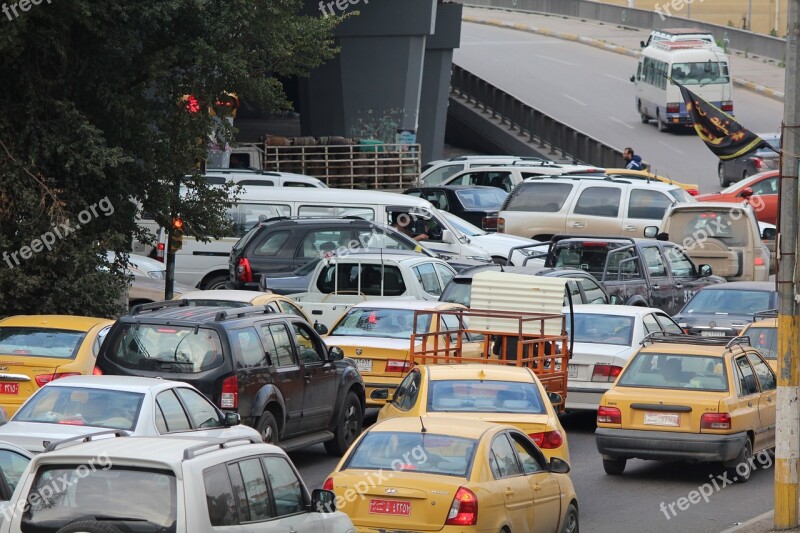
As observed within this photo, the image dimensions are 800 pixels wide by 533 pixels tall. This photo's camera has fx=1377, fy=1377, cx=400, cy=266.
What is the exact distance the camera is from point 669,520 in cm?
Result: 1301

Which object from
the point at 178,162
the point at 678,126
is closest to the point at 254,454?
the point at 178,162

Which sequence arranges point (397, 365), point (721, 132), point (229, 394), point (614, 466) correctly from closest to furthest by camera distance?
point (229, 394), point (614, 466), point (397, 365), point (721, 132)

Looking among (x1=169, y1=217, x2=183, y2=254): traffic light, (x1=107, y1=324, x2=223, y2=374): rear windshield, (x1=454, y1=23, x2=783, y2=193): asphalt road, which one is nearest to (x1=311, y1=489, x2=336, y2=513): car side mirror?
(x1=107, y1=324, x2=223, y2=374): rear windshield

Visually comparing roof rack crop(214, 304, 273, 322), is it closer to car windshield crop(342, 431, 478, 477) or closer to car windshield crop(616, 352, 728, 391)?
car windshield crop(342, 431, 478, 477)

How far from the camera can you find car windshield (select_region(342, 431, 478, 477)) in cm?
987

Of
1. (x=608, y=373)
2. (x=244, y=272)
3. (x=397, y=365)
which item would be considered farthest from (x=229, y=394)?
(x=244, y=272)

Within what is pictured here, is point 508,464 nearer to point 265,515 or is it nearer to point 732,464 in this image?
point 265,515

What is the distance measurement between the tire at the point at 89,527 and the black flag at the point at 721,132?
37.6 ft

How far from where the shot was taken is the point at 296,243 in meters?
23.5

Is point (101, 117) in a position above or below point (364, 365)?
above

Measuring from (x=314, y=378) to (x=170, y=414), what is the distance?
10.8ft

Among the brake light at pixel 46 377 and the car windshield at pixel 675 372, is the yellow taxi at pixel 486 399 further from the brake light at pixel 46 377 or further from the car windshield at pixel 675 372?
the brake light at pixel 46 377

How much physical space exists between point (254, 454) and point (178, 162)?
42.9ft

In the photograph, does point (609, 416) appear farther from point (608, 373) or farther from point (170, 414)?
point (170, 414)
